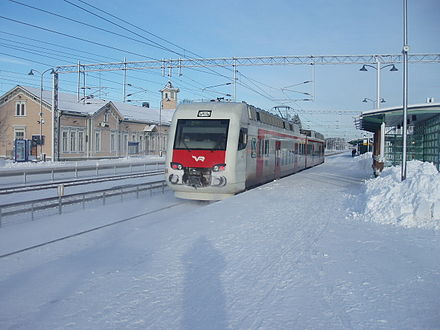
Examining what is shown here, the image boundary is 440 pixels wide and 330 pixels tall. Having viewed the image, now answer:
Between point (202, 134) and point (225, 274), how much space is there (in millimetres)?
7982

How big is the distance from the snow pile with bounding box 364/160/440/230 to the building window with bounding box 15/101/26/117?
121 feet

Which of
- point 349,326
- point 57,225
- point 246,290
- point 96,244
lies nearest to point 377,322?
point 349,326

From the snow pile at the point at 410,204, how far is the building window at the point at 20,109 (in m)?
36.8

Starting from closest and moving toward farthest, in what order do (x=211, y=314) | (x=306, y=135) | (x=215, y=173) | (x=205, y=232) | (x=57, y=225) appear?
1. (x=211, y=314)
2. (x=205, y=232)
3. (x=57, y=225)
4. (x=215, y=173)
5. (x=306, y=135)

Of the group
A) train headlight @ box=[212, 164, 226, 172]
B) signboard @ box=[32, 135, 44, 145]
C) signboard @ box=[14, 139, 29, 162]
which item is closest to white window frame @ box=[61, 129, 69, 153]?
signboard @ box=[32, 135, 44, 145]

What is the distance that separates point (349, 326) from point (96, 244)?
521cm

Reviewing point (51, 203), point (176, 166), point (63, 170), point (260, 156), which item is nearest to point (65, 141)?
point (63, 170)

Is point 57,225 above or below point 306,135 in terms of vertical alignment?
below

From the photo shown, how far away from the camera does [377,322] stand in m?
4.36

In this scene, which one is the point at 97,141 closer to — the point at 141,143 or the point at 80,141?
the point at 80,141

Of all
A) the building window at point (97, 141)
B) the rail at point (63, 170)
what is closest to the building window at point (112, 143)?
the building window at point (97, 141)

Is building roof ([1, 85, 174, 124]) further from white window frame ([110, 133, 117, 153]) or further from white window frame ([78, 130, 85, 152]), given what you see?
white window frame ([110, 133, 117, 153])

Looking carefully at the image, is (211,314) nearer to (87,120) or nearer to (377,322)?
(377,322)

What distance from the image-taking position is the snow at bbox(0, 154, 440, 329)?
4.51 metres
